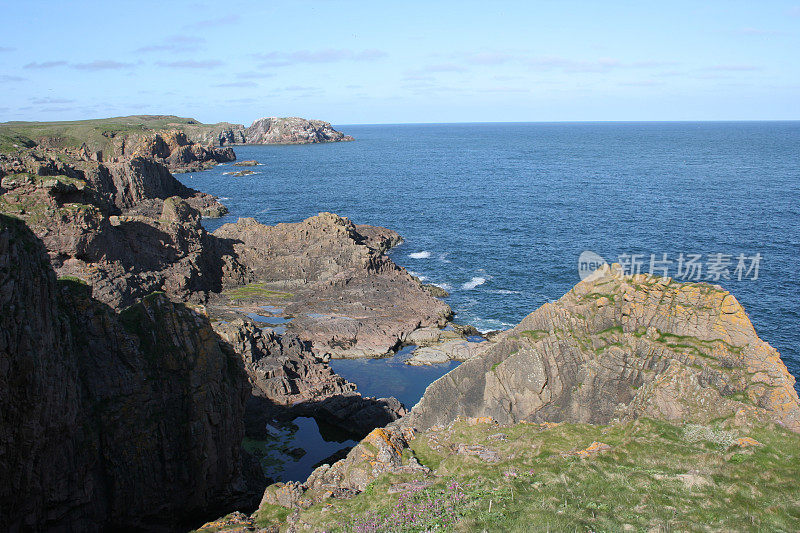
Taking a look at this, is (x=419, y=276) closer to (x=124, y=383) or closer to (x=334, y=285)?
(x=334, y=285)

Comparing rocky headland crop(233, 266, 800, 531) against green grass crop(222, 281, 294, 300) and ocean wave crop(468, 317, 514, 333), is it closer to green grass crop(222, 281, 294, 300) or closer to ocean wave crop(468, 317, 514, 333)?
ocean wave crop(468, 317, 514, 333)

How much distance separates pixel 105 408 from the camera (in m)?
25.3

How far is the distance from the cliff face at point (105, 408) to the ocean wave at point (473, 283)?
1787 inches

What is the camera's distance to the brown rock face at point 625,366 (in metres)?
24.2

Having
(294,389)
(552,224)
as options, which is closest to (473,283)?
(294,389)

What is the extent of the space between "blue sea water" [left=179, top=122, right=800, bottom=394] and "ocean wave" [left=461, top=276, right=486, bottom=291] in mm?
291

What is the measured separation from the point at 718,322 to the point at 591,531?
13.5 meters

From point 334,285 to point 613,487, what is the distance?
51.8 m

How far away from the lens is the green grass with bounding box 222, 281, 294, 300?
67438 mm

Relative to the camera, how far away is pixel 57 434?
2248 centimetres

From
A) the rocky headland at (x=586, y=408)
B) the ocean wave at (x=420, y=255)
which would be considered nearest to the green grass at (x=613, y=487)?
the rocky headland at (x=586, y=408)

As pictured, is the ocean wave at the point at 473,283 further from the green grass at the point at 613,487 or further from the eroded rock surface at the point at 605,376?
the green grass at the point at 613,487

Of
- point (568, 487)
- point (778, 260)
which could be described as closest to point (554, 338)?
point (568, 487)

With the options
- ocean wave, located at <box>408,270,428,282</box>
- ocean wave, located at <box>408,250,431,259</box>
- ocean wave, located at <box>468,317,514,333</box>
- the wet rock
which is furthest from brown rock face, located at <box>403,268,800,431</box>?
ocean wave, located at <box>408,250,431,259</box>
